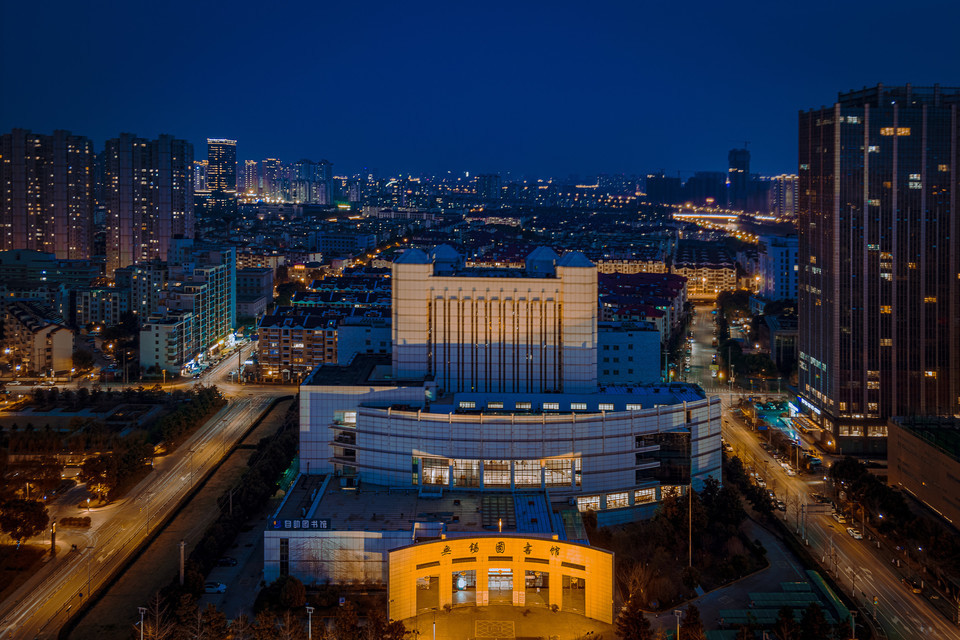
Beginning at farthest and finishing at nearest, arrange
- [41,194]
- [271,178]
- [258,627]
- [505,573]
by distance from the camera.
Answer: [271,178]
[41,194]
[505,573]
[258,627]

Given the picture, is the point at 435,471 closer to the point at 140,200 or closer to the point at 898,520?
the point at 898,520

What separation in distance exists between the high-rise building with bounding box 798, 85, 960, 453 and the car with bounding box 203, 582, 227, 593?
17.6 metres

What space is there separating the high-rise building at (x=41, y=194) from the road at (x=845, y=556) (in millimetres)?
50417

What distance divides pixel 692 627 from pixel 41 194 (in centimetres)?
5849

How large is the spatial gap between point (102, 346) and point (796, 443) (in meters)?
31.1

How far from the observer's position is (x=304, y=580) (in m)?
17.0

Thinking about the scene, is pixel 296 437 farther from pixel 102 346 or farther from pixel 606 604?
pixel 102 346

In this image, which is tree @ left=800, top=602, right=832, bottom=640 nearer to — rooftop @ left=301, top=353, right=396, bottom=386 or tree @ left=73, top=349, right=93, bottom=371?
rooftop @ left=301, top=353, right=396, bottom=386

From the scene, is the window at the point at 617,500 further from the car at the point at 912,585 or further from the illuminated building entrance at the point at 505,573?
the car at the point at 912,585

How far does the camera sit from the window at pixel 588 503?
64.2 feet

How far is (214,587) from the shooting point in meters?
17.1

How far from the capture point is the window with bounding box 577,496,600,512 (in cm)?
1956

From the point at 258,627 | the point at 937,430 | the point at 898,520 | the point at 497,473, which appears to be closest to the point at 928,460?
the point at 937,430

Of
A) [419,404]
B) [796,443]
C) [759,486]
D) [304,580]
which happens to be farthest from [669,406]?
[304,580]
